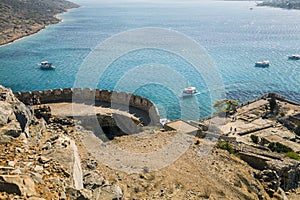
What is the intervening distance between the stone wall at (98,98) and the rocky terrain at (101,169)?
187cm

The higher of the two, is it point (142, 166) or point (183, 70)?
point (142, 166)

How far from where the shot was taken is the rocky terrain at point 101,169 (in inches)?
279

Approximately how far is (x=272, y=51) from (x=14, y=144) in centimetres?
8434

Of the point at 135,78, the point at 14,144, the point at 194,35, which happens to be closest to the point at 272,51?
the point at 194,35

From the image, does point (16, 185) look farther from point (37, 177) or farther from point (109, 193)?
point (109, 193)

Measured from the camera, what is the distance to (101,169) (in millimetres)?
12086

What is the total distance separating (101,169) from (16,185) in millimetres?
6118

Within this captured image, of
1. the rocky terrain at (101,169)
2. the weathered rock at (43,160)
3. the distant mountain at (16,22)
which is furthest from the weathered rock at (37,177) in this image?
the distant mountain at (16,22)

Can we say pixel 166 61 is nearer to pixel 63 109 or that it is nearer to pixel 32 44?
pixel 32 44

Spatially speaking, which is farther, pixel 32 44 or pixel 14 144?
pixel 32 44

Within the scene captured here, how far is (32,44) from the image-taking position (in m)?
85.4

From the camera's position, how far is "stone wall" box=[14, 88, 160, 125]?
19.1 metres

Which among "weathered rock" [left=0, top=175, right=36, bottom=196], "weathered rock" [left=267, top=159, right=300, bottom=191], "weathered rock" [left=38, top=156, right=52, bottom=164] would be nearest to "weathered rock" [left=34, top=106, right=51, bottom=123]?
"weathered rock" [left=38, top=156, right=52, bottom=164]

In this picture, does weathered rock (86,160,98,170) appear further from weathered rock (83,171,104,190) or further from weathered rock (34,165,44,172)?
weathered rock (34,165,44,172)
